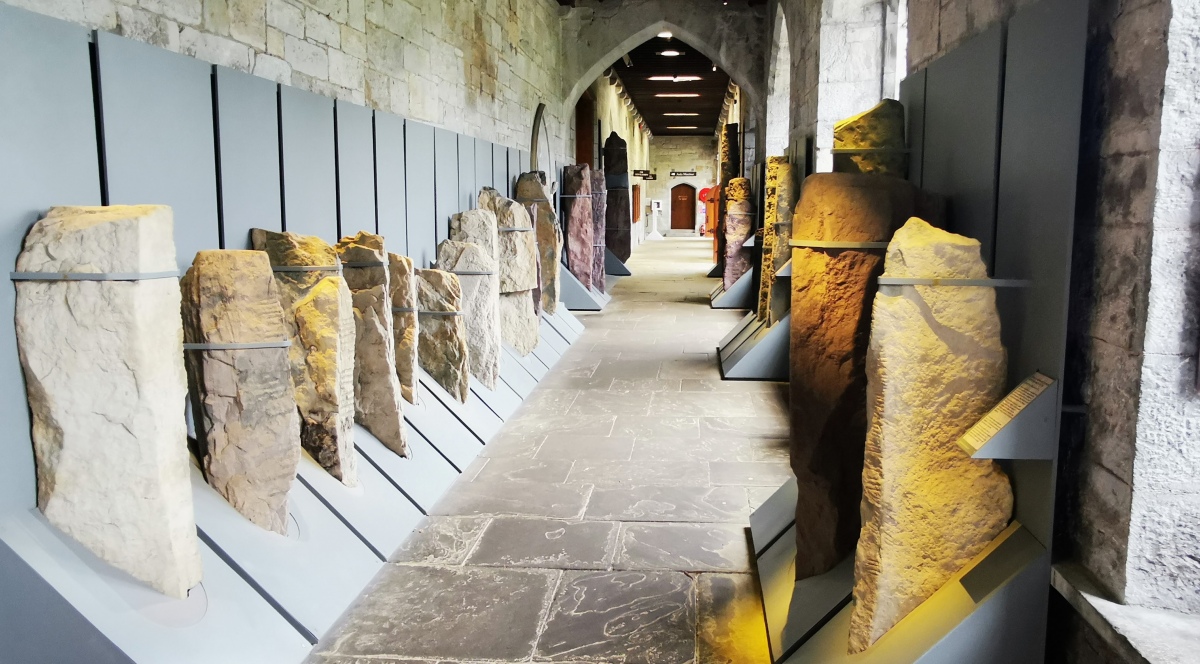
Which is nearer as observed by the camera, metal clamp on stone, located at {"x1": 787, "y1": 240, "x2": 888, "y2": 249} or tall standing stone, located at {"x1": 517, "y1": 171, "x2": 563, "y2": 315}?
metal clamp on stone, located at {"x1": 787, "y1": 240, "x2": 888, "y2": 249}

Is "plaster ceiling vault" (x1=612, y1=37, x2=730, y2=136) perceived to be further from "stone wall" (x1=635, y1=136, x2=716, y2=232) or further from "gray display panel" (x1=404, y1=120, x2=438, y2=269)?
"gray display panel" (x1=404, y1=120, x2=438, y2=269)

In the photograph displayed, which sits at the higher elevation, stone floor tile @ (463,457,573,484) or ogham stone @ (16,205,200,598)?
ogham stone @ (16,205,200,598)

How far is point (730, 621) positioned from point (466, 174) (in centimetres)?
453

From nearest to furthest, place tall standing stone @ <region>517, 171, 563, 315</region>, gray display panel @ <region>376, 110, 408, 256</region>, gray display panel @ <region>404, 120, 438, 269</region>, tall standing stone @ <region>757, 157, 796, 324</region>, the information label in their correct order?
the information label → gray display panel @ <region>376, 110, 408, 256</region> → gray display panel @ <region>404, 120, 438, 269</region> → tall standing stone @ <region>757, 157, 796, 324</region> → tall standing stone @ <region>517, 171, 563, 315</region>

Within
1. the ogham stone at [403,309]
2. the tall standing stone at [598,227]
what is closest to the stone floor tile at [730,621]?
the ogham stone at [403,309]

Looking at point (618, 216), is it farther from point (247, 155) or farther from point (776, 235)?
point (247, 155)

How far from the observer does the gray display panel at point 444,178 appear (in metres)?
5.61

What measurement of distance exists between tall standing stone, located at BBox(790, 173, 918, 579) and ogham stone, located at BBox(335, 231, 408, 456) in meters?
1.78

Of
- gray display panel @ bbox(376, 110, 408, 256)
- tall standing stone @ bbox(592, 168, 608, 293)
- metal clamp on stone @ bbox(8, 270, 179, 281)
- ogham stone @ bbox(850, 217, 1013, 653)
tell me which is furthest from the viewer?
tall standing stone @ bbox(592, 168, 608, 293)

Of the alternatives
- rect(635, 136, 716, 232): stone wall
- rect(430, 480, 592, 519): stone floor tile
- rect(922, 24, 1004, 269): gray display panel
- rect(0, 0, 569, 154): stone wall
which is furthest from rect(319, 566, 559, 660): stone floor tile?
rect(635, 136, 716, 232): stone wall

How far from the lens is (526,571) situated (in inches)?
115

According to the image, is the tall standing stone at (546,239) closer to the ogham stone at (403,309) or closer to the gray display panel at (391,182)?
the gray display panel at (391,182)

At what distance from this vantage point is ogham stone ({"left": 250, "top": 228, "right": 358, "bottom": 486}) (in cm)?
298

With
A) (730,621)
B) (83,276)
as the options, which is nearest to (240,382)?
Answer: (83,276)
